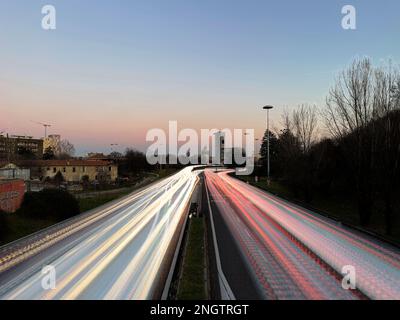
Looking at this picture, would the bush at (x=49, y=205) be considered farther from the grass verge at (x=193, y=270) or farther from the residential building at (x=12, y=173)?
the residential building at (x=12, y=173)

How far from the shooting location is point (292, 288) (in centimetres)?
966

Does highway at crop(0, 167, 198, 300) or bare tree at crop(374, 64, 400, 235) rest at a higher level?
bare tree at crop(374, 64, 400, 235)

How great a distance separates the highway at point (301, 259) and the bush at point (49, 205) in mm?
10643

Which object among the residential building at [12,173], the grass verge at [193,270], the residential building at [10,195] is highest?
the residential building at [12,173]

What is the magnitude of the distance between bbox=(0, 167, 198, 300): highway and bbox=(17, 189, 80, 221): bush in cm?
273

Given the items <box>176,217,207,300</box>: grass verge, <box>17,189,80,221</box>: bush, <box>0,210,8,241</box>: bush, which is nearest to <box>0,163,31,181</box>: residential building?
<box>17,189,80,221</box>: bush

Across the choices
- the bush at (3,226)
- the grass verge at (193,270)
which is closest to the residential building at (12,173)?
the bush at (3,226)

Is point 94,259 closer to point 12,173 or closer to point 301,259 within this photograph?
point 301,259

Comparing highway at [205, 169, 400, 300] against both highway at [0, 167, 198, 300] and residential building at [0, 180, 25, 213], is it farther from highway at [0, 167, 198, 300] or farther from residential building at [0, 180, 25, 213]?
residential building at [0, 180, 25, 213]

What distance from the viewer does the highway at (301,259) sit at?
31.3ft

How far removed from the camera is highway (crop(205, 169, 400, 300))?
9.55 meters
